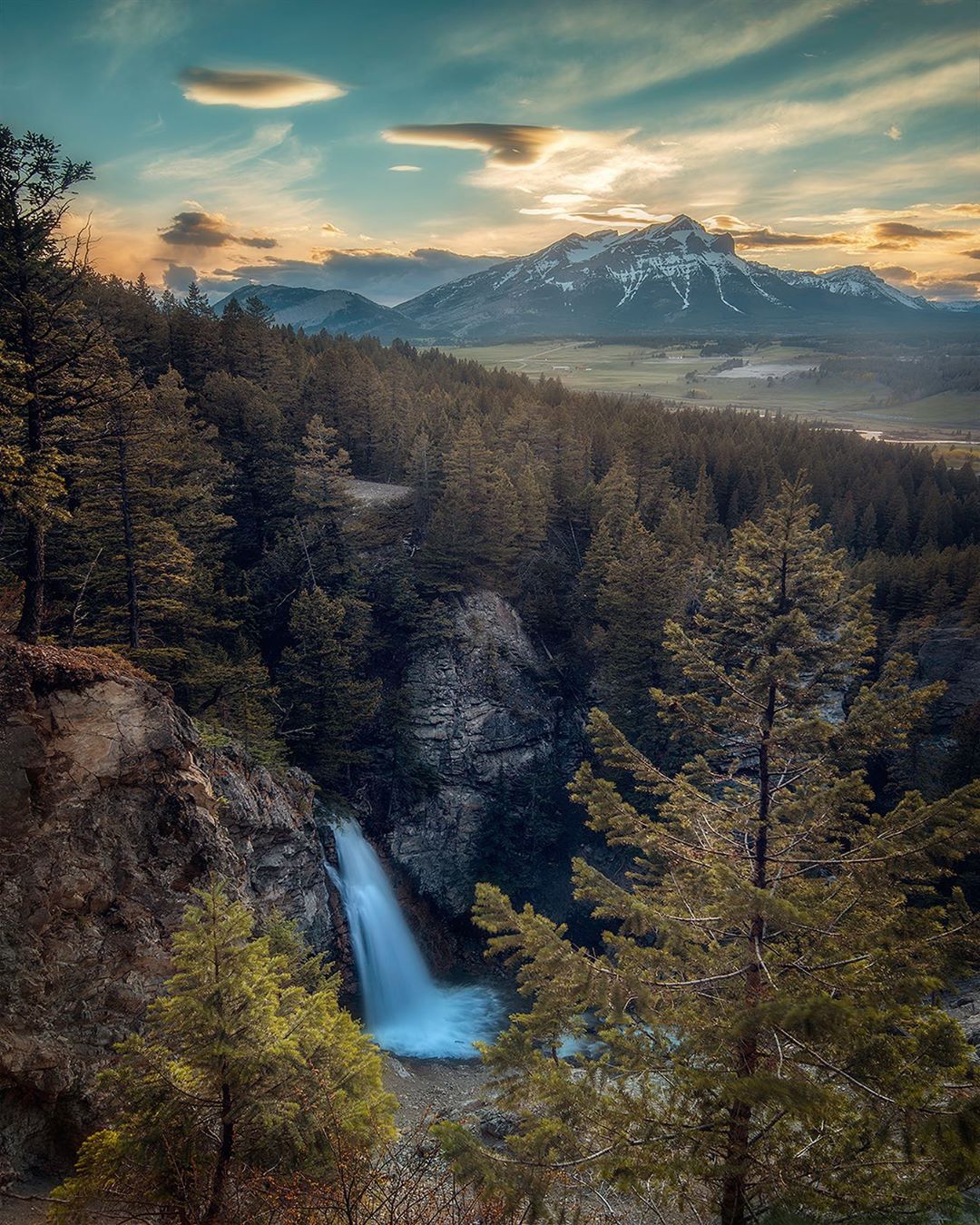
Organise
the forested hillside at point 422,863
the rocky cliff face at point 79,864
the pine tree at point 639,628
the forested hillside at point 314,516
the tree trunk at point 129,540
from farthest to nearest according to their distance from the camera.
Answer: the pine tree at point 639,628 < the tree trunk at point 129,540 < the forested hillside at point 314,516 < the rocky cliff face at point 79,864 < the forested hillside at point 422,863

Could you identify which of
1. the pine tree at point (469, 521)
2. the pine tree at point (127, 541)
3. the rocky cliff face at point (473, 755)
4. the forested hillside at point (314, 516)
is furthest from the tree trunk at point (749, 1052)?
the pine tree at point (469, 521)

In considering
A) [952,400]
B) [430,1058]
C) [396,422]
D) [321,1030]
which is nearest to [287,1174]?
[321,1030]

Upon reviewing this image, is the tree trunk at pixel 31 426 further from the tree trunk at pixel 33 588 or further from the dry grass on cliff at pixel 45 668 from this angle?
the dry grass on cliff at pixel 45 668

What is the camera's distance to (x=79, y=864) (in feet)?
47.8

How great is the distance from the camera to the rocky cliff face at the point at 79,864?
42.3ft

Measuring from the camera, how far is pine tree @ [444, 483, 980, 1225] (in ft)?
23.4

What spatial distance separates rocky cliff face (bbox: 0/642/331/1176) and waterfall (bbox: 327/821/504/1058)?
16581mm

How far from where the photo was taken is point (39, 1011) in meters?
13.3

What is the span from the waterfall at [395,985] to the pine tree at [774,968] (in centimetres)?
2441

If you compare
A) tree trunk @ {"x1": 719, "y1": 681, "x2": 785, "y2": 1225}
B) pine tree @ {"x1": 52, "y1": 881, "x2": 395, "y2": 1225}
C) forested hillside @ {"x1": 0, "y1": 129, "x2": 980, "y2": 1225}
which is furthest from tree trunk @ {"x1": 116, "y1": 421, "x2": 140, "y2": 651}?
tree trunk @ {"x1": 719, "y1": 681, "x2": 785, "y2": 1225}

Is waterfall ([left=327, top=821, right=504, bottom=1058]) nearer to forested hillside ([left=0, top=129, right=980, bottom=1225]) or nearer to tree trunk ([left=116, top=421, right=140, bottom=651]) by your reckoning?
forested hillside ([left=0, top=129, right=980, bottom=1225])

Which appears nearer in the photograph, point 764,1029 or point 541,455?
point 764,1029

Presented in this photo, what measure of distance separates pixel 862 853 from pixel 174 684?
82.4ft

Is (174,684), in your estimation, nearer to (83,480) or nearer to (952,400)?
(83,480)
